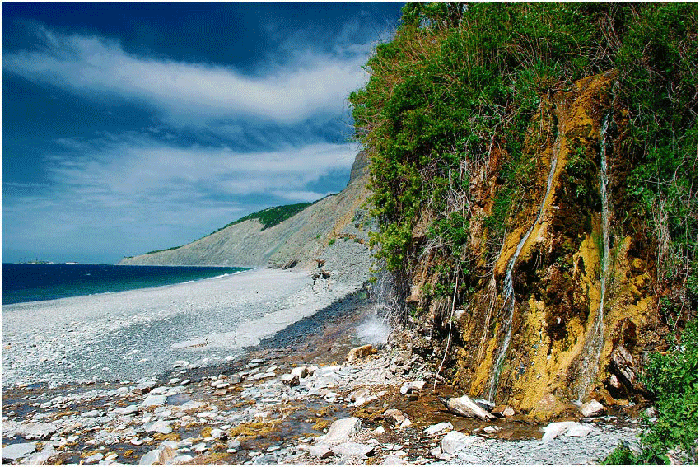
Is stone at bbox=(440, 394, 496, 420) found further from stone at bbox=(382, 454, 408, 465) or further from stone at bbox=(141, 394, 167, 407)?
stone at bbox=(141, 394, 167, 407)

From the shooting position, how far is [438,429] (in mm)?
5977

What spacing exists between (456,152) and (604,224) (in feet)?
10.4

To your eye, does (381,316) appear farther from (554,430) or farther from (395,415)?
(554,430)

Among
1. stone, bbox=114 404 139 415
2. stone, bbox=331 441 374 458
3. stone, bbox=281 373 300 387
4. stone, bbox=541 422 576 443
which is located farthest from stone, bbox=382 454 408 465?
stone, bbox=114 404 139 415

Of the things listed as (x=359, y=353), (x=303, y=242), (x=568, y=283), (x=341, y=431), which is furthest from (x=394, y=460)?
(x=303, y=242)

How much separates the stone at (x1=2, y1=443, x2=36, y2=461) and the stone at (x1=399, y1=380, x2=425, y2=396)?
5.98m

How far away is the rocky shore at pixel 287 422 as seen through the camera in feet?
17.1

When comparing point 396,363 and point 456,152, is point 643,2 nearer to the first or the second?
point 456,152

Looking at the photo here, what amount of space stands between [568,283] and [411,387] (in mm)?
3309

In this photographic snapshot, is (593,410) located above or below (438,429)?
above

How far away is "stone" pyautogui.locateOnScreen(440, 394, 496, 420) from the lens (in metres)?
A: 6.15

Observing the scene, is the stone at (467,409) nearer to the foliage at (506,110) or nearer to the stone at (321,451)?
the stone at (321,451)

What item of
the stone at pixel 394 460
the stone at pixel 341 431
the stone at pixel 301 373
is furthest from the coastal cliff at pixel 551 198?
the stone at pixel 301 373

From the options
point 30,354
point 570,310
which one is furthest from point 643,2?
point 30,354
